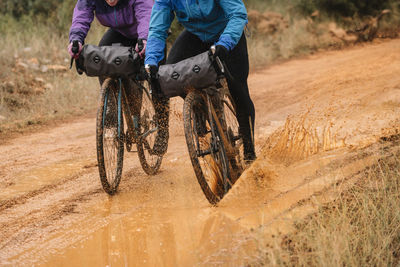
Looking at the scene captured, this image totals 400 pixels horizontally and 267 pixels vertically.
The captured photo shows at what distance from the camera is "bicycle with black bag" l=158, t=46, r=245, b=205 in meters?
3.51

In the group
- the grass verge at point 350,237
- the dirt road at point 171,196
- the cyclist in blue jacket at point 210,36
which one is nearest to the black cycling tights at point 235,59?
the cyclist in blue jacket at point 210,36

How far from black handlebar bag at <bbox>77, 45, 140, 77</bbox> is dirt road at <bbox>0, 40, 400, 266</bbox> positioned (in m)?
1.06

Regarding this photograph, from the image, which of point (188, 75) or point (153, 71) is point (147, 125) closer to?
point (153, 71)

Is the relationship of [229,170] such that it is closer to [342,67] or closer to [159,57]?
[159,57]

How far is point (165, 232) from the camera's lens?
3432 millimetres

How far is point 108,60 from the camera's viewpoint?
13.0 feet

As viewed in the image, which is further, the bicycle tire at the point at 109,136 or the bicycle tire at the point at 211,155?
the bicycle tire at the point at 109,136

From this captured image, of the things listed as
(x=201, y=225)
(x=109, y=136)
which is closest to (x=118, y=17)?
(x=109, y=136)

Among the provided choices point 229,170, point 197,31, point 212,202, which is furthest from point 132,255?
point 197,31

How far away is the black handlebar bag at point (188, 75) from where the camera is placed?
11.5 feet

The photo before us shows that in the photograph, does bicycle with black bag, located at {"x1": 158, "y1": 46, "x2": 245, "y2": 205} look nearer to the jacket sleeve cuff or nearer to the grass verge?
the jacket sleeve cuff

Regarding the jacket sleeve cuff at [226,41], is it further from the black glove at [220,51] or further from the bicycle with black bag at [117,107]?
the bicycle with black bag at [117,107]

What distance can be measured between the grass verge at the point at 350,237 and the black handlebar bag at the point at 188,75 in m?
1.19

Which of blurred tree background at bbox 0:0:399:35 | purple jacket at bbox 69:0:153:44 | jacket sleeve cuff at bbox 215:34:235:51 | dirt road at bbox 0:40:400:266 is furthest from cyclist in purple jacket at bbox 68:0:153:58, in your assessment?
blurred tree background at bbox 0:0:399:35
